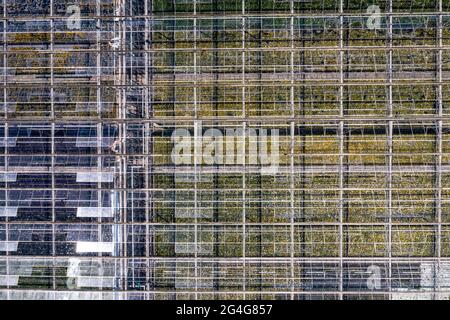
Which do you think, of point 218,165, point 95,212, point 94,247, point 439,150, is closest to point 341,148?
→ point 439,150

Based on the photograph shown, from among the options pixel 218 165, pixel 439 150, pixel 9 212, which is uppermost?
pixel 439 150

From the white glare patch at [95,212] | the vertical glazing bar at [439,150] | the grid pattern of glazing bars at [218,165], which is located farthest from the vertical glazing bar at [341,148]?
the white glare patch at [95,212]

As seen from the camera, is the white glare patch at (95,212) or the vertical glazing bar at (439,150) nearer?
the vertical glazing bar at (439,150)

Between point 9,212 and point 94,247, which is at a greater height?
point 9,212

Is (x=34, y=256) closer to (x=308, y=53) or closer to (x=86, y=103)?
(x=86, y=103)

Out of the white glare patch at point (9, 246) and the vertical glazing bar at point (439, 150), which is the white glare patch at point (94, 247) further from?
the vertical glazing bar at point (439, 150)

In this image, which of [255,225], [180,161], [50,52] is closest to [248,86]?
[180,161]

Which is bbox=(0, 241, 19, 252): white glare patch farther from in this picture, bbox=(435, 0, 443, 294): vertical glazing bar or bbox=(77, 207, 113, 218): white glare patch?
bbox=(435, 0, 443, 294): vertical glazing bar

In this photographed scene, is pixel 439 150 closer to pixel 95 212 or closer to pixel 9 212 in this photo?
pixel 95 212
